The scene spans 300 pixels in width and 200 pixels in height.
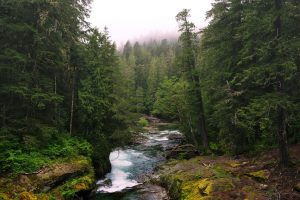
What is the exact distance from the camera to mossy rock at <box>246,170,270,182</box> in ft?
52.2

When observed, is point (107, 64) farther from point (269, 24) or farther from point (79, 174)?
point (269, 24)

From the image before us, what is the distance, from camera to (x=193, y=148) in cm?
3055

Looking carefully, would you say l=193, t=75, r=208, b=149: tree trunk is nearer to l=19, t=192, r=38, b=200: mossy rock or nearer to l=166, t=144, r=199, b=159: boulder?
l=166, t=144, r=199, b=159: boulder

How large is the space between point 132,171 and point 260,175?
13172 millimetres

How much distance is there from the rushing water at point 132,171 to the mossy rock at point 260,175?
709cm

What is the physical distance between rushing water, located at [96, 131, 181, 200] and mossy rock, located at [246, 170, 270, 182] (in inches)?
279

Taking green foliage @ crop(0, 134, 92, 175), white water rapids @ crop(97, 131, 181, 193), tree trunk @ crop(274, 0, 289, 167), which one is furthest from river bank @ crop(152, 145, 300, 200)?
green foliage @ crop(0, 134, 92, 175)

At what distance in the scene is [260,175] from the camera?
53.7 feet

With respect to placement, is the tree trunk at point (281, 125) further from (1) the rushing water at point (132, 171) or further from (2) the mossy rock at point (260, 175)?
(1) the rushing water at point (132, 171)

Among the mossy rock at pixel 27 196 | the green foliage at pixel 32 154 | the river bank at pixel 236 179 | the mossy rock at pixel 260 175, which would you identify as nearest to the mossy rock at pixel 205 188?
the river bank at pixel 236 179

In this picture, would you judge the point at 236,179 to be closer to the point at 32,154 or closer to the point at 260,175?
the point at 260,175

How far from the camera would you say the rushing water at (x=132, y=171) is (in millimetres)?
21000

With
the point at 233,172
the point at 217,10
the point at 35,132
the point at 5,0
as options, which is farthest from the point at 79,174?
the point at 217,10

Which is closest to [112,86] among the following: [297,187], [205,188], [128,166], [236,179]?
[128,166]
